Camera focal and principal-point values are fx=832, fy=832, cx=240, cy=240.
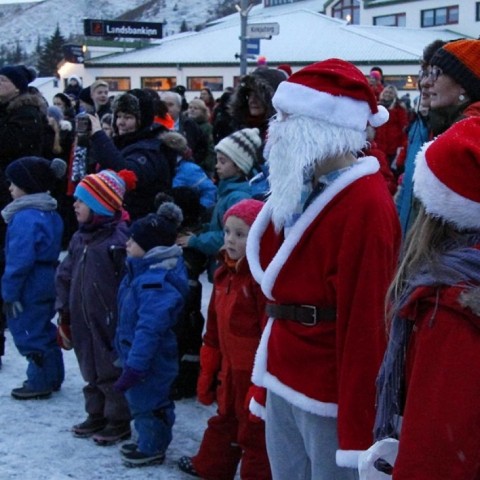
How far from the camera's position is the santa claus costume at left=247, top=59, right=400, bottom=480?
8.16ft

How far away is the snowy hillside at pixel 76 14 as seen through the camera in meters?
132

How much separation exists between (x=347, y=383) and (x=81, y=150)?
4.61 meters

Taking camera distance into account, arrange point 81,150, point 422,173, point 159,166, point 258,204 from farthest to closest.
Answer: point 81,150
point 159,166
point 258,204
point 422,173

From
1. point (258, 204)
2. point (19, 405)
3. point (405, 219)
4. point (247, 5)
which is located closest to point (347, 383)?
point (258, 204)

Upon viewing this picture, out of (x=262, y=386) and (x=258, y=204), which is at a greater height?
(x=258, y=204)

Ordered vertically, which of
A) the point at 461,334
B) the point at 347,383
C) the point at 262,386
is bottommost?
the point at 262,386

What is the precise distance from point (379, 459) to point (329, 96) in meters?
1.19

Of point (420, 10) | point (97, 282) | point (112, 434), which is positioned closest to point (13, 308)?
point (97, 282)

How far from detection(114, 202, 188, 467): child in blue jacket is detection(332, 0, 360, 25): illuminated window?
141 ft

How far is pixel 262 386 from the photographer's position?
9.51 feet

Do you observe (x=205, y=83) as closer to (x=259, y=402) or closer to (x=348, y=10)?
(x=348, y=10)

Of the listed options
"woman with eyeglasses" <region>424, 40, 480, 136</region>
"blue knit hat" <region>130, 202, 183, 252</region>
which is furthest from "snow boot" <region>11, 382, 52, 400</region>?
"woman with eyeglasses" <region>424, 40, 480, 136</region>

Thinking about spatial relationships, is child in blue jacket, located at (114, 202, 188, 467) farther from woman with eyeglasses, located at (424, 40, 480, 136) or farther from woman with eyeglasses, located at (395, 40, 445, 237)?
woman with eyeglasses, located at (424, 40, 480, 136)

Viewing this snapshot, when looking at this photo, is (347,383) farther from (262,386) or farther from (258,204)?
(258,204)
